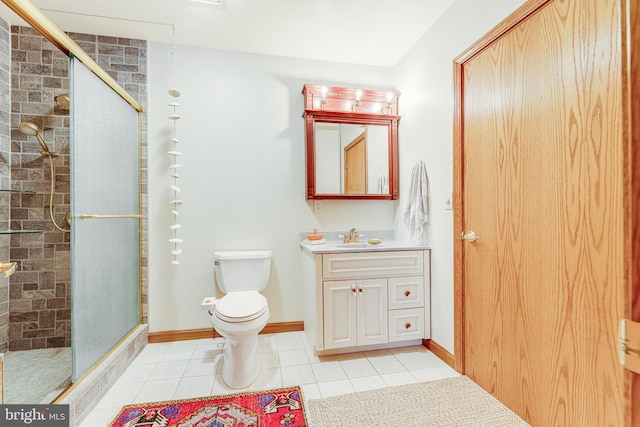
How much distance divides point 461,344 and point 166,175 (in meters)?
2.54

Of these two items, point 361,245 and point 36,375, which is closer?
point 36,375

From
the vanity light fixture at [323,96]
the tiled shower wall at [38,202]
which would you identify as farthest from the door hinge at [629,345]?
the tiled shower wall at [38,202]

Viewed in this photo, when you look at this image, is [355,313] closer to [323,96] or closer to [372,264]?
[372,264]

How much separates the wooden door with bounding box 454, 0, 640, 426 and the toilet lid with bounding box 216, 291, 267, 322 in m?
1.36

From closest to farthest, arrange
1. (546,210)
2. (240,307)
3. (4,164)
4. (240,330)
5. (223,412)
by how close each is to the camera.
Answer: (546,210) < (223,412) < (240,330) < (240,307) < (4,164)

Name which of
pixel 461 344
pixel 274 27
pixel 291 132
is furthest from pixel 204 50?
pixel 461 344

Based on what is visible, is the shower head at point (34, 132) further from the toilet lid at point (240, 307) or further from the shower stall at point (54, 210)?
the toilet lid at point (240, 307)

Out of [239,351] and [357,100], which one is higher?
[357,100]

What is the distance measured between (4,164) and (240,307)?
1.94 metres

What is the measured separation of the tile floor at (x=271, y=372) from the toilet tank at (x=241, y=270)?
1.59 ft

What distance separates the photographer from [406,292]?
2135mm

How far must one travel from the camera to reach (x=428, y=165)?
2.17 m

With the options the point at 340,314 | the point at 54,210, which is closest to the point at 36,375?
the point at 54,210

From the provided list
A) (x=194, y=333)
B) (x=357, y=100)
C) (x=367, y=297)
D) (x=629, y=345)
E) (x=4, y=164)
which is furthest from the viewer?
(x=357, y=100)
